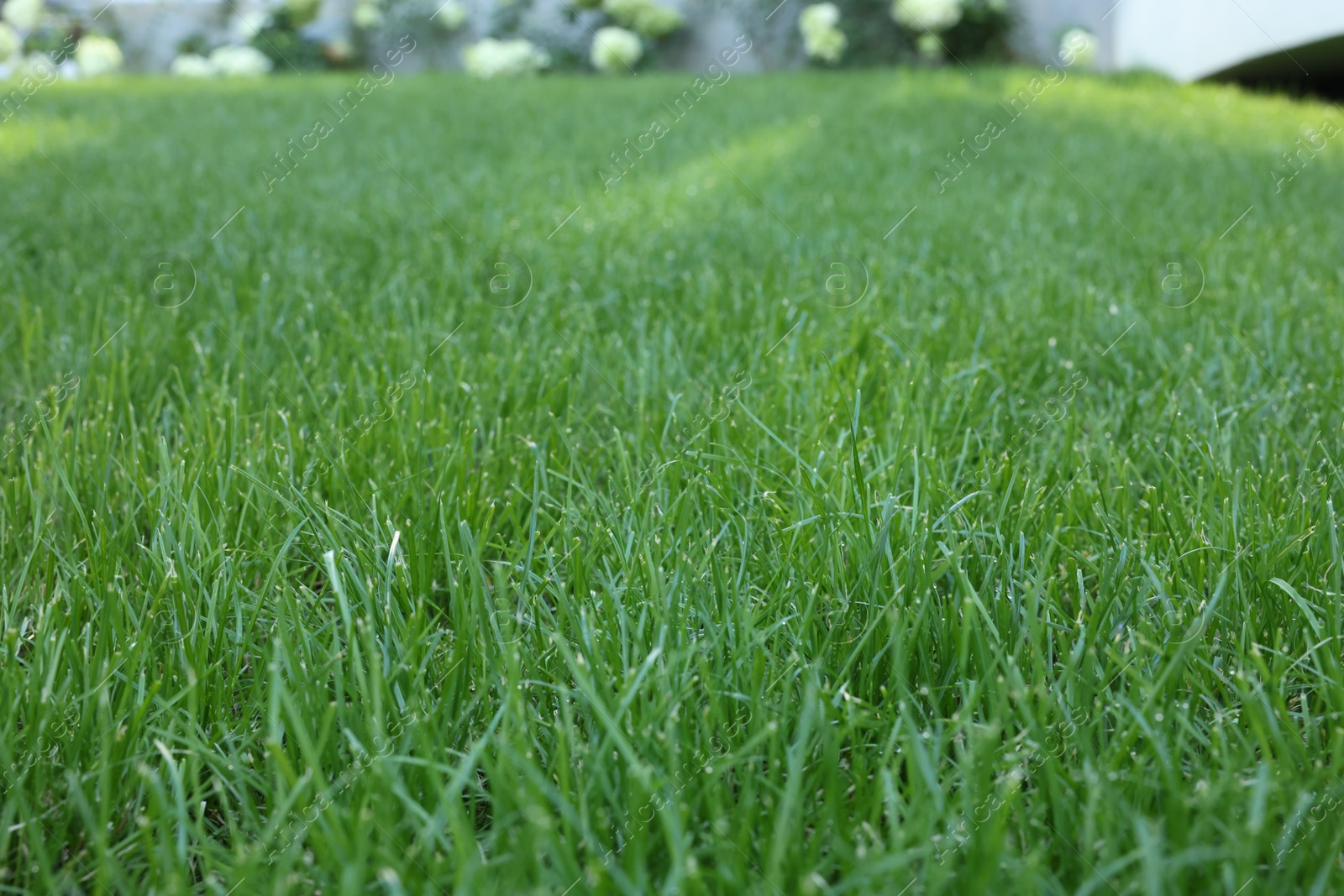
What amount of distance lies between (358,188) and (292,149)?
93 centimetres

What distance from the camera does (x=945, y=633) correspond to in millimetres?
949

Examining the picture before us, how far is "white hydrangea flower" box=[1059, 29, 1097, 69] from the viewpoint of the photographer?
8.37m

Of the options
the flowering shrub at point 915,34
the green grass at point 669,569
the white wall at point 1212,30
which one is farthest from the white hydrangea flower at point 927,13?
the green grass at point 669,569

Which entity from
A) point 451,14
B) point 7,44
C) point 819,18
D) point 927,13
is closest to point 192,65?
point 7,44

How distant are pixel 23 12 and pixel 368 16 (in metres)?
3.30

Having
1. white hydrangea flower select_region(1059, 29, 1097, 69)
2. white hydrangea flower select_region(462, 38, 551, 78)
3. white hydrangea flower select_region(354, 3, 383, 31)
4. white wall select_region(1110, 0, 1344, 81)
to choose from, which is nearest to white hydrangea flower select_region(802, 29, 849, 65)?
white hydrangea flower select_region(1059, 29, 1097, 69)

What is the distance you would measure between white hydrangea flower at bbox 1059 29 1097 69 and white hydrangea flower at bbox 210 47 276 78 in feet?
25.4

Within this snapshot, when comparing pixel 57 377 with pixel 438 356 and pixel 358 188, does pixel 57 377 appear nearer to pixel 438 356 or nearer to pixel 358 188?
pixel 438 356

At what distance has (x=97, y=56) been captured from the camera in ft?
33.4

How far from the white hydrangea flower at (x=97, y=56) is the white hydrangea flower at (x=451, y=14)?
3425 mm

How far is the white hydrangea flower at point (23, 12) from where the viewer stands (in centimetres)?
957

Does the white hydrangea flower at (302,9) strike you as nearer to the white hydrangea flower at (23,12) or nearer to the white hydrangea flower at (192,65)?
the white hydrangea flower at (192,65)

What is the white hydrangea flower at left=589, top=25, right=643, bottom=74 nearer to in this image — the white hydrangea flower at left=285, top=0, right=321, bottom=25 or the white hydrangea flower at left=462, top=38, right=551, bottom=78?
the white hydrangea flower at left=462, top=38, right=551, bottom=78

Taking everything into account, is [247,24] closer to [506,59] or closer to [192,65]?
[192,65]
